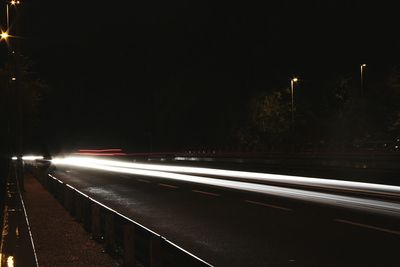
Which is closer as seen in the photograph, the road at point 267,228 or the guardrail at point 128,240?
the guardrail at point 128,240

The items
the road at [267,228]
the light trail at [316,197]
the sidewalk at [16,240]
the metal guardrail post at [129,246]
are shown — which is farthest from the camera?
the light trail at [316,197]

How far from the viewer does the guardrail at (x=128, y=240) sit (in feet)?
22.4

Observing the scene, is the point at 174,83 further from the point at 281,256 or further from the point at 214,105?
the point at 281,256

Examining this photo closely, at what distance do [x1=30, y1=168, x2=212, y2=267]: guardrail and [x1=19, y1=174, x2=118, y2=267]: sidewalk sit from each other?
209 millimetres

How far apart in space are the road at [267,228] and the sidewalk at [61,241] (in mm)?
1698

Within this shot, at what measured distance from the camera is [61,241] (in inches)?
457

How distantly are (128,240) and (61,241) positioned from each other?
3.45m

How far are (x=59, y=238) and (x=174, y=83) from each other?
9181cm

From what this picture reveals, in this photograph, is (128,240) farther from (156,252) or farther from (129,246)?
(156,252)

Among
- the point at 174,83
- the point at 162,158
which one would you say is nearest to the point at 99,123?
the point at 174,83

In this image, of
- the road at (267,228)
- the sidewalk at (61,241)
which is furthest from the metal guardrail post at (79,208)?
the road at (267,228)

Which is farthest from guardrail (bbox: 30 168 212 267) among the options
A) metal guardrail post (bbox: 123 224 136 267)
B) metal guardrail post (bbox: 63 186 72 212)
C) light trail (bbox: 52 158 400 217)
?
light trail (bbox: 52 158 400 217)

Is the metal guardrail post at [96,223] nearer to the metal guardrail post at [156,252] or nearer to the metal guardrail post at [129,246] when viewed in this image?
the metal guardrail post at [129,246]

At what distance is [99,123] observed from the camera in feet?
462
